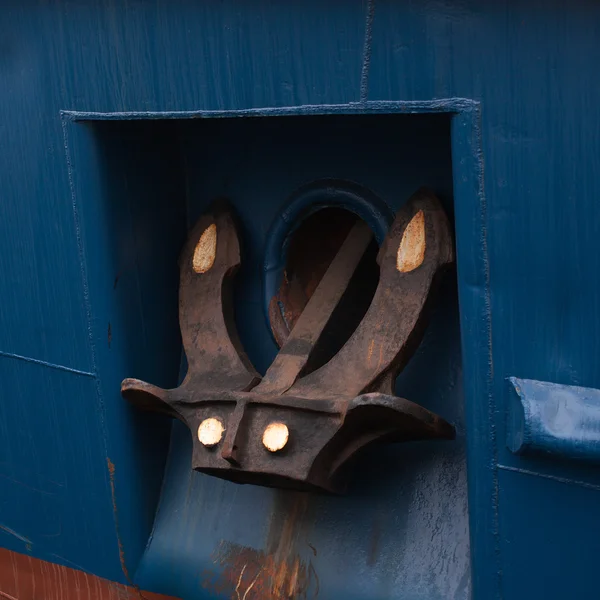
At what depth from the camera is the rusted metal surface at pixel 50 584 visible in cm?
277

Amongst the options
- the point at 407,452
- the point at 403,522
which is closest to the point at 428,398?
the point at 407,452

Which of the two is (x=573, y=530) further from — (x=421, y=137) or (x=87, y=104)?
(x=87, y=104)

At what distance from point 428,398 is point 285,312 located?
471mm

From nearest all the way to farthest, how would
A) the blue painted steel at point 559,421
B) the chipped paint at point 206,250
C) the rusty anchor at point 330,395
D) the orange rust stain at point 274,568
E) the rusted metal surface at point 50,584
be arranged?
the blue painted steel at point 559,421 → the rusty anchor at point 330,395 → the orange rust stain at point 274,568 → the chipped paint at point 206,250 → the rusted metal surface at point 50,584

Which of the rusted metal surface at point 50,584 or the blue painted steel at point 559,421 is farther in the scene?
the rusted metal surface at point 50,584

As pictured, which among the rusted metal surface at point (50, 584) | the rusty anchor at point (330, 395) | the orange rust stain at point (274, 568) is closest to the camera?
the rusty anchor at point (330, 395)

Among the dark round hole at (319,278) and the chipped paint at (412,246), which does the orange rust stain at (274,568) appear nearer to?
the dark round hole at (319,278)

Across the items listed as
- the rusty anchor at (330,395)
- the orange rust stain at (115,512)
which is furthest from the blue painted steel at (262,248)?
the rusty anchor at (330,395)

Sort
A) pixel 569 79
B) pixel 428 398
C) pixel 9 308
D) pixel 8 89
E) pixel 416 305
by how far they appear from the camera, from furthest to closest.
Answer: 1. pixel 9 308
2. pixel 8 89
3. pixel 428 398
4. pixel 416 305
5. pixel 569 79

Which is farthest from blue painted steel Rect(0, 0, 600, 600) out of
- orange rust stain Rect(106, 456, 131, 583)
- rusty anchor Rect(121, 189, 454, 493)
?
rusty anchor Rect(121, 189, 454, 493)

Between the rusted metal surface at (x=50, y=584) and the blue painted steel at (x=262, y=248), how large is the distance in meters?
0.05

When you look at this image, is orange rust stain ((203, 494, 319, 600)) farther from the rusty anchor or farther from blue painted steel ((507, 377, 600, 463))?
blue painted steel ((507, 377, 600, 463))

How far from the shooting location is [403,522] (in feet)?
7.75

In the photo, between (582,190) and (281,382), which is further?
(281,382)
